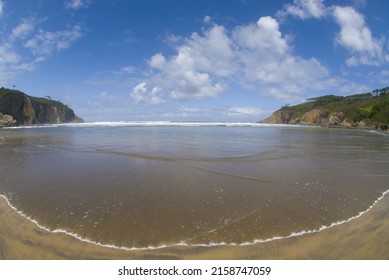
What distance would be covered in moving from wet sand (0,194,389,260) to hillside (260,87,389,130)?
6677 centimetres

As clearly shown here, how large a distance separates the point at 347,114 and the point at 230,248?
357 feet

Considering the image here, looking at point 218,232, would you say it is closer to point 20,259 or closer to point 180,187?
point 180,187

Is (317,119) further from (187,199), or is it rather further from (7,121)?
(7,121)

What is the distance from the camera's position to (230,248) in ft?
Result: 14.9

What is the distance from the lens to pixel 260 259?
4.32 m

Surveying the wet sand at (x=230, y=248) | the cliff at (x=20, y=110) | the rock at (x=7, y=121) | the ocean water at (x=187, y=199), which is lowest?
the wet sand at (x=230, y=248)

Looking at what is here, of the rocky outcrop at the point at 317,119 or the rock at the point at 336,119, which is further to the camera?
the rock at the point at 336,119

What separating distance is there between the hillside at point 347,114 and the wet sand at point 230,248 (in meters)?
66.8

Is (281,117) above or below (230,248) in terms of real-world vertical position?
above

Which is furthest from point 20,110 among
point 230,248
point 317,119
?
point 317,119

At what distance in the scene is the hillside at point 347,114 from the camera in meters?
76.8

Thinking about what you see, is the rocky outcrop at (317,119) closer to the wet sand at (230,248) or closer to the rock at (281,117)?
the rock at (281,117)

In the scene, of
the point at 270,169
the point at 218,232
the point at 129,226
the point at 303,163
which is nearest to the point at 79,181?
the point at 129,226

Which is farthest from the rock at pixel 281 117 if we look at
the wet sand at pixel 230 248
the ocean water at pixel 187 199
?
the wet sand at pixel 230 248
